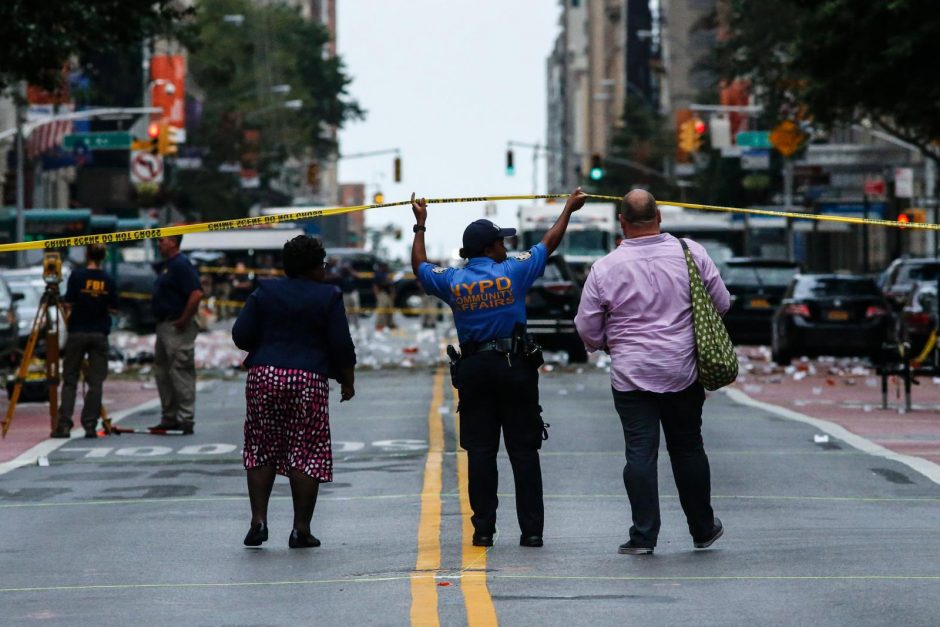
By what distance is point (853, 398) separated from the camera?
77.8 ft

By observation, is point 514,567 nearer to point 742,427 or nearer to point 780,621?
point 780,621

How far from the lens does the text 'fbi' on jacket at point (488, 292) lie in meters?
10.3

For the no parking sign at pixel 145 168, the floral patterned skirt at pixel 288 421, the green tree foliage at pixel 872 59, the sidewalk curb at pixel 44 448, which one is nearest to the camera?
the floral patterned skirt at pixel 288 421

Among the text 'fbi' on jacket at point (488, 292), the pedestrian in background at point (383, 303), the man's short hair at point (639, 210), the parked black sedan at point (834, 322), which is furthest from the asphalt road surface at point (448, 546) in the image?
the pedestrian in background at point (383, 303)

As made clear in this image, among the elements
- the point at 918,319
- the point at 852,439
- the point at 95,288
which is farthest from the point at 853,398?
the point at 95,288

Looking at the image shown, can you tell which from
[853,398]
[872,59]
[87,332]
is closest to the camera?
[87,332]

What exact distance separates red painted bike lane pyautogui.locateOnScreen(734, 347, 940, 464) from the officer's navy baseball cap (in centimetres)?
596

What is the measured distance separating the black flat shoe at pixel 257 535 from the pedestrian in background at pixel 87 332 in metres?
8.24

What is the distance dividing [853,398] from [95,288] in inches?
363

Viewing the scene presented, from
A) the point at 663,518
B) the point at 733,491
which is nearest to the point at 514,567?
the point at 663,518

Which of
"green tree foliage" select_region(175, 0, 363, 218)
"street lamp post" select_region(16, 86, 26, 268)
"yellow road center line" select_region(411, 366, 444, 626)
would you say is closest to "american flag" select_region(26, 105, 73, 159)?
"green tree foliage" select_region(175, 0, 363, 218)

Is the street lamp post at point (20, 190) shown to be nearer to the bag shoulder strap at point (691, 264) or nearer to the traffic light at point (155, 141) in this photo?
the traffic light at point (155, 141)

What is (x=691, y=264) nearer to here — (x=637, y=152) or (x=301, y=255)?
(x=301, y=255)

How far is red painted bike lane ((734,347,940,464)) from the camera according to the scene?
17859 mm
